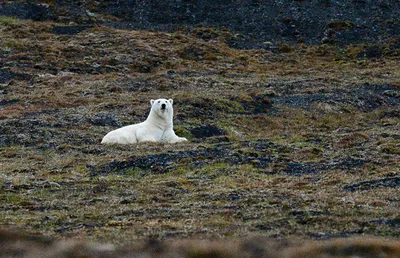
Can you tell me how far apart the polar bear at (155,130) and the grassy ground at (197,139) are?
1142mm

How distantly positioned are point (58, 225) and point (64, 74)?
31.8 meters

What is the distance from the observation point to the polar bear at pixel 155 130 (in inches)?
949

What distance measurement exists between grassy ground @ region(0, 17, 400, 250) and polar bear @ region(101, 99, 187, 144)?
114 cm

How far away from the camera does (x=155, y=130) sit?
24812 millimetres

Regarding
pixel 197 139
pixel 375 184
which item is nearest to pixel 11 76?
pixel 197 139

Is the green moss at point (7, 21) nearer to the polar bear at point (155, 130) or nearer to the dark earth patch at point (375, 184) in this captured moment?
the polar bear at point (155, 130)

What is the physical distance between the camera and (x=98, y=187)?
16250 millimetres

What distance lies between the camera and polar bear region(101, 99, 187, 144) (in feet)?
79.1

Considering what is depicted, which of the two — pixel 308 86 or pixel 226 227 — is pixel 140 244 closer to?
pixel 226 227

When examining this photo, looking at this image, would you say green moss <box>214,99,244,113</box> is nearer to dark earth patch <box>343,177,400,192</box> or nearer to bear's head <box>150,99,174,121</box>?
bear's head <box>150,99,174,121</box>

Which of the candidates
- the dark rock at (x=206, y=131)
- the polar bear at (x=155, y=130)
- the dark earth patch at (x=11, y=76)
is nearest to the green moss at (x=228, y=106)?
the dark rock at (x=206, y=131)

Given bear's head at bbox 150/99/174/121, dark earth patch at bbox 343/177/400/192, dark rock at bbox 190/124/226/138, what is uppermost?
dark earth patch at bbox 343/177/400/192

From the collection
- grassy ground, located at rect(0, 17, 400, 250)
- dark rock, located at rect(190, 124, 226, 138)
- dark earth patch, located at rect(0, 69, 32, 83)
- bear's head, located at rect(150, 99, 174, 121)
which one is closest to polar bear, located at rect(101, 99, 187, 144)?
bear's head, located at rect(150, 99, 174, 121)

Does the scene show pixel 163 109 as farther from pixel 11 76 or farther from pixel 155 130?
pixel 11 76
